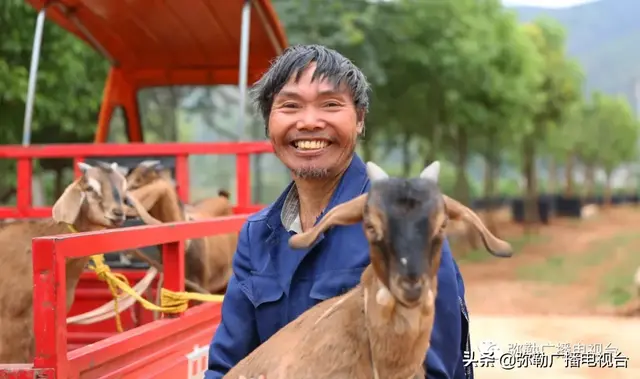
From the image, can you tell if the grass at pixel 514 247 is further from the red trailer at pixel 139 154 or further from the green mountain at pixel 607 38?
the green mountain at pixel 607 38

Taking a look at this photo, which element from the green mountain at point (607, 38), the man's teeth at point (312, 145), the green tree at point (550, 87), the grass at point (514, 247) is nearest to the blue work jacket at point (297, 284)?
the man's teeth at point (312, 145)

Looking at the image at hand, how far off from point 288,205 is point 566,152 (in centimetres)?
4289

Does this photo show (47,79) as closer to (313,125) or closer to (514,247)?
(313,125)

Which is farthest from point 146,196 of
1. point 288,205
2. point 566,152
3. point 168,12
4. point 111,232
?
point 566,152

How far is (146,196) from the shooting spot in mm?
5453

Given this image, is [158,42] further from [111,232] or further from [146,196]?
[111,232]

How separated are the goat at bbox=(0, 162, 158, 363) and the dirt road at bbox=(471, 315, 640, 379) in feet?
14.3

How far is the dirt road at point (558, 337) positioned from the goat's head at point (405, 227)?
5766mm

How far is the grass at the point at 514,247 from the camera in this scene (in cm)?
2317

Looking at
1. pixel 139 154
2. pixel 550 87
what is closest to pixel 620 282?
pixel 550 87

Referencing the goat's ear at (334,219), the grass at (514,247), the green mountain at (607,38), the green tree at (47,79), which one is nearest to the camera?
the goat's ear at (334,219)

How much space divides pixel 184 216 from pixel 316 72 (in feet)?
11.7

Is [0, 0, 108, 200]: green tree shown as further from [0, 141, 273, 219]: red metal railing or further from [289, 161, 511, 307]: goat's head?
[289, 161, 511, 307]: goat's head

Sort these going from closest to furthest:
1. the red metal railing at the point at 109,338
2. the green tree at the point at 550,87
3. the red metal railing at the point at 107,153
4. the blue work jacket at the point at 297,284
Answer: the blue work jacket at the point at 297,284
the red metal railing at the point at 109,338
the red metal railing at the point at 107,153
the green tree at the point at 550,87
